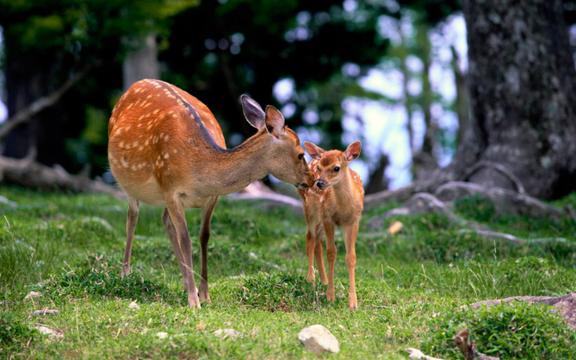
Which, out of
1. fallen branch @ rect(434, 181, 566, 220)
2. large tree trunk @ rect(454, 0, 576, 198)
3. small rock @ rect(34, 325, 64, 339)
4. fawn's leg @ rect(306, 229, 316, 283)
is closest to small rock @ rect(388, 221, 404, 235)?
fallen branch @ rect(434, 181, 566, 220)

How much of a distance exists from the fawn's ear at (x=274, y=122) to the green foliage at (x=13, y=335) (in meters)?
2.52

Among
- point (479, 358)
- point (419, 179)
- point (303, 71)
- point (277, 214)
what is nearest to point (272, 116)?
point (479, 358)

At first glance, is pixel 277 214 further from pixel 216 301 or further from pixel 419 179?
pixel 216 301

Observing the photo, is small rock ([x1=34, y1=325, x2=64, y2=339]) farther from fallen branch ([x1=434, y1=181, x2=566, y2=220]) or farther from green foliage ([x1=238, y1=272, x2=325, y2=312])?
fallen branch ([x1=434, y1=181, x2=566, y2=220])

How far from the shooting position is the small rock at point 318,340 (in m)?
6.00

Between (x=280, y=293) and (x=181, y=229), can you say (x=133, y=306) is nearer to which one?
(x=181, y=229)

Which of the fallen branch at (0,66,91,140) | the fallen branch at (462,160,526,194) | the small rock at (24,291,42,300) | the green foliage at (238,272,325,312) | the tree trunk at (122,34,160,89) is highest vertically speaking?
the tree trunk at (122,34,160,89)

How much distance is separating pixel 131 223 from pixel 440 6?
12.1m

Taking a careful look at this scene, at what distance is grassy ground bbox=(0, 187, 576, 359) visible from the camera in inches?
243

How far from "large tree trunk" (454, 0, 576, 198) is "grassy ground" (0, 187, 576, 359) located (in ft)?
5.18

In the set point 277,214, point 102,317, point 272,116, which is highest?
Answer: point 272,116

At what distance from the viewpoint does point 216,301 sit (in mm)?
7809

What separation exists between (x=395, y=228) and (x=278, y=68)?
865 centimetres

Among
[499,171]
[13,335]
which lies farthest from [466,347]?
[499,171]
